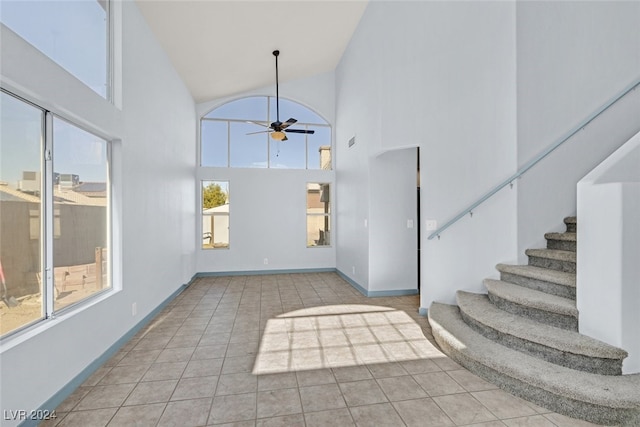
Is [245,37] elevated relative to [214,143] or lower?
elevated

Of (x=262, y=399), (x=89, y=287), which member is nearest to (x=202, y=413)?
(x=262, y=399)

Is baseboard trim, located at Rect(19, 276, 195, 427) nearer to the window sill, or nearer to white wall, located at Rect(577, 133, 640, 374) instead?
the window sill

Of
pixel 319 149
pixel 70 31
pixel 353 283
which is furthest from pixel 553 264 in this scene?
pixel 319 149

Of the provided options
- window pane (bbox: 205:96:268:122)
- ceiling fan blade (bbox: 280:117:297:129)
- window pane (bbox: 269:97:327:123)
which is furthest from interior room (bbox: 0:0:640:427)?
ceiling fan blade (bbox: 280:117:297:129)

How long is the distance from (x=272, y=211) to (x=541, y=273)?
17.5 feet

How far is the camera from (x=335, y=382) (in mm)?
2471

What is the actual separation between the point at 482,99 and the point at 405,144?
1089mm

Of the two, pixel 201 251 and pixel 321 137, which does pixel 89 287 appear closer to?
pixel 201 251

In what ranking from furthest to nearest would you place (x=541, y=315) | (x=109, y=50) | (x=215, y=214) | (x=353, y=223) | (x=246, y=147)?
1. (x=246, y=147)
2. (x=215, y=214)
3. (x=353, y=223)
4. (x=109, y=50)
5. (x=541, y=315)

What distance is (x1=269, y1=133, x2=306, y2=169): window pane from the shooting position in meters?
7.22

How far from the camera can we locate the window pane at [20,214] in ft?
6.16

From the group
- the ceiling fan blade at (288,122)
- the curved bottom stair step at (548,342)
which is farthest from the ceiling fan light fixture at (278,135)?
the curved bottom stair step at (548,342)

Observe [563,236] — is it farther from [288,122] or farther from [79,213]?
[79,213]

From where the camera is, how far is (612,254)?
2152 mm
